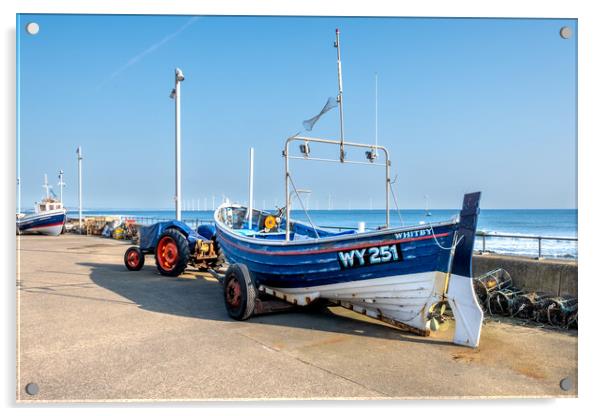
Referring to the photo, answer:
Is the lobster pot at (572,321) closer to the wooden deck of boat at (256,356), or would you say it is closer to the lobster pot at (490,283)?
the wooden deck of boat at (256,356)

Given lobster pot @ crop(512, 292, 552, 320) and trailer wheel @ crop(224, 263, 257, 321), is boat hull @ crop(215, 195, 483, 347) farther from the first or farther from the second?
lobster pot @ crop(512, 292, 552, 320)

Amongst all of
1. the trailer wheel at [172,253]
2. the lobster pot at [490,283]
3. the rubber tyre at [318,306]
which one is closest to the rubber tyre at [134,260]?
the trailer wheel at [172,253]

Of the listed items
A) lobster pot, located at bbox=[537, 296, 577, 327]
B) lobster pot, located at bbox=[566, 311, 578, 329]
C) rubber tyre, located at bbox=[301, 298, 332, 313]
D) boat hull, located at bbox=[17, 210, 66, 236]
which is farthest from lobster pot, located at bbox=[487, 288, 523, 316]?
boat hull, located at bbox=[17, 210, 66, 236]

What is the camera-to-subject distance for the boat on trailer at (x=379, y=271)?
5121mm

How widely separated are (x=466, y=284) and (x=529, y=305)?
197 centimetres

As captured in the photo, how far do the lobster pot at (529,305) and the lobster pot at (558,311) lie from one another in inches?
2.3

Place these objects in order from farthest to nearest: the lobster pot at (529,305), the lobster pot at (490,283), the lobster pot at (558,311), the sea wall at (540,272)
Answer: the lobster pot at (490,283) → the sea wall at (540,272) → the lobster pot at (529,305) → the lobster pot at (558,311)

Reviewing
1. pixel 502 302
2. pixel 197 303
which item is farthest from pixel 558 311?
pixel 197 303

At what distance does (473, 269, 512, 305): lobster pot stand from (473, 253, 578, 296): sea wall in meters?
0.18

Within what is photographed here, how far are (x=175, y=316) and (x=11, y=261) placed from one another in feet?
9.38

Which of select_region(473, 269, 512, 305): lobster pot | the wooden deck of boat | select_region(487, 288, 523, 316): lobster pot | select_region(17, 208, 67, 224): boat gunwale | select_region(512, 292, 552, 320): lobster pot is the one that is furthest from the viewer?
select_region(17, 208, 67, 224): boat gunwale

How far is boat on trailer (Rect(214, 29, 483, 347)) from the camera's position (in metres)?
5.12

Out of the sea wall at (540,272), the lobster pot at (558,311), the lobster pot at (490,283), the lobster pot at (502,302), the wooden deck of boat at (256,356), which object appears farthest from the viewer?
the lobster pot at (490,283)
